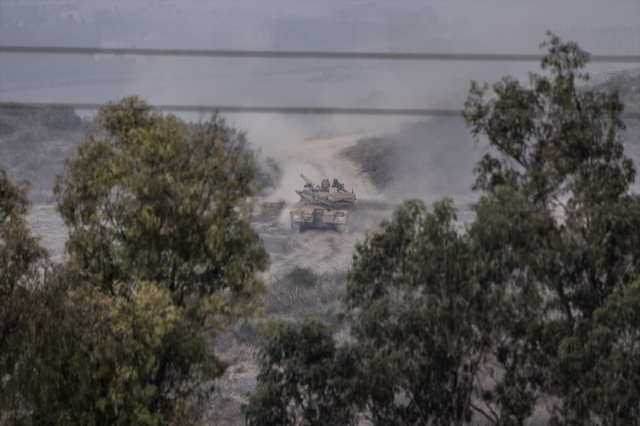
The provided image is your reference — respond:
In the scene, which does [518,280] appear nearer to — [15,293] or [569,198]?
[569,198]

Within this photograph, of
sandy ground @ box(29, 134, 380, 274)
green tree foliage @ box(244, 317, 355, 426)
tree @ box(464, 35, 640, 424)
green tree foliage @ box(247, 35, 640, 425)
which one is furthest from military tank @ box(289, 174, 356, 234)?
green tree foliage @ box(244, 317, 355, 426)

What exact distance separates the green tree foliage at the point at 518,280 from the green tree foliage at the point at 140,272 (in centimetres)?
177

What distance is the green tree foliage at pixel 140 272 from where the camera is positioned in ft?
25.7

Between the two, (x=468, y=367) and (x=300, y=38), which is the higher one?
(x=300, y=38)

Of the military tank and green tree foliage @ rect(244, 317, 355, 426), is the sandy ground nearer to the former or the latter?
the military tank

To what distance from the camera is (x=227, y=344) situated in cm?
2381

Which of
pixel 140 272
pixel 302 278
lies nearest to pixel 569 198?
pixel 140 272

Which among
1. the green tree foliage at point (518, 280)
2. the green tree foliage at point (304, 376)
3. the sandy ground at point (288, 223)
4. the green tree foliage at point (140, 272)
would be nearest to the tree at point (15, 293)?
the green tree foliage at point (140, 272)

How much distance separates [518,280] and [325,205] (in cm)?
2514

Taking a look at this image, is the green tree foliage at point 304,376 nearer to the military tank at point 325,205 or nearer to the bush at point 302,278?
the bush at point 302,278

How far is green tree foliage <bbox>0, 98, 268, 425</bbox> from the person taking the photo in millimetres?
7840

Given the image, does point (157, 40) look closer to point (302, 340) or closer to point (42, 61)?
point (42, 61)

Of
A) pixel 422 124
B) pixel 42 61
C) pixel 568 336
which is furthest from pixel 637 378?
pixel 422 124

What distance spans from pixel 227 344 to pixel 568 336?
52.4 feet
